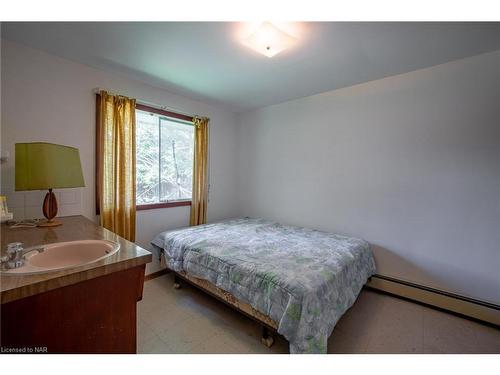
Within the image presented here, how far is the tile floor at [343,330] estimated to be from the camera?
1614mm

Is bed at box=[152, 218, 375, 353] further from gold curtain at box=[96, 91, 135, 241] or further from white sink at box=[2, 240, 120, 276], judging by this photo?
white sink at box=[2, 240, 120, 276]

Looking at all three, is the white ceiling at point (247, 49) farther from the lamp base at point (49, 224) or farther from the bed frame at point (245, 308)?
the bed frame at point (245, 308)

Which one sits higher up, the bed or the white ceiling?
the white ceiling

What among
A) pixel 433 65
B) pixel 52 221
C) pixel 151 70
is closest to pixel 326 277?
pixel 52 221

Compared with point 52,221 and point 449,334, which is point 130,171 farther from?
point 449,334

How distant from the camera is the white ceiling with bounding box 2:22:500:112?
1571 mm

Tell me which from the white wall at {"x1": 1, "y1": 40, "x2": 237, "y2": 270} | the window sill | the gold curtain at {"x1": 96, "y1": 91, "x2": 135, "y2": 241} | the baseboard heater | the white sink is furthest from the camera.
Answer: the window sill

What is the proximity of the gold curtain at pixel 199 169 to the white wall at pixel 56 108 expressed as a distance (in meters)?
0.43

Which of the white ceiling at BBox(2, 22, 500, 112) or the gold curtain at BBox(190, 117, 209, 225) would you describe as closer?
the white ceiling at BBox(2, 22, 500, 112)

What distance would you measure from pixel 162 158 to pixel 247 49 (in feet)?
5.48

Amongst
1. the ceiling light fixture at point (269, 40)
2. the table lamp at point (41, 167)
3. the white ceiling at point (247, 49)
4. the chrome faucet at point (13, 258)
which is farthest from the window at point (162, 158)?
the chrome faucet at point (13, 258)

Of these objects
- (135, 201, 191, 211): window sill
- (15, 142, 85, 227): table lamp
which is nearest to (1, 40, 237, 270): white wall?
(135, 201, 191, 211): window sill

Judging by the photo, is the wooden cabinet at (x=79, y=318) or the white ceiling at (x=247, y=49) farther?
the white ceiling at (x=247, y=49)

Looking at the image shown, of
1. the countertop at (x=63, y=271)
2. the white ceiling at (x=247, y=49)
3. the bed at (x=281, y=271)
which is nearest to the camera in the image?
the countertop at (x=63, y=271)
